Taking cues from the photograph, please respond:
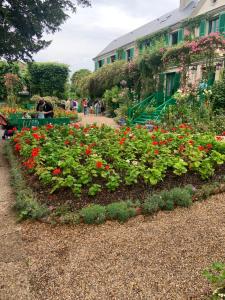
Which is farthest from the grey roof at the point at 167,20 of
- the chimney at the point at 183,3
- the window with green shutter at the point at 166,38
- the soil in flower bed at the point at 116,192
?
the soil in flower bed at the point at 116,192

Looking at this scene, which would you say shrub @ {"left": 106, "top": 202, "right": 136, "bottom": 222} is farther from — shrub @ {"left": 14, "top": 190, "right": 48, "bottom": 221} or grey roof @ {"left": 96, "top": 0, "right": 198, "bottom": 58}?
grey roof @ {"left": 96, "top": 0, "right": 198, "bottom": 58}

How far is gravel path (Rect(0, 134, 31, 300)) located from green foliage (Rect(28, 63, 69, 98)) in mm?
24463

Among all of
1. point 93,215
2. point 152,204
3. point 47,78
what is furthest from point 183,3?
point 93,215

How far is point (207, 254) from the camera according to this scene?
9.16 ft

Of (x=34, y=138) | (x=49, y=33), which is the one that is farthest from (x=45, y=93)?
(x=34, y=138)

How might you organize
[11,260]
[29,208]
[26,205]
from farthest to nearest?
[26,205] < [29,208] < [11,260]

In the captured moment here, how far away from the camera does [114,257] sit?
283 cm

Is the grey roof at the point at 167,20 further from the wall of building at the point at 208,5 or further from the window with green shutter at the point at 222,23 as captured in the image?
the window with green shutter at the point at 222,23

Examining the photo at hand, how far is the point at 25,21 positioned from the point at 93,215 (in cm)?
647

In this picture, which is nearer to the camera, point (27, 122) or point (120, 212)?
point (120, 212)

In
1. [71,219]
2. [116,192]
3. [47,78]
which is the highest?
[47,78]

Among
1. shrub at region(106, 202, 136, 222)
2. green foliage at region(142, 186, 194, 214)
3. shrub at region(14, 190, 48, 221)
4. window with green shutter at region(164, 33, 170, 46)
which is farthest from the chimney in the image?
shrub at region(14, 190, 48, 221)

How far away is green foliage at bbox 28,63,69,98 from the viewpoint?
2664 cm

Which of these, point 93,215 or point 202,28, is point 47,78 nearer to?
point 202,28
